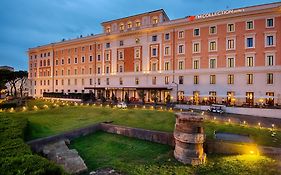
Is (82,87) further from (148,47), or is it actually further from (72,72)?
(148,47)

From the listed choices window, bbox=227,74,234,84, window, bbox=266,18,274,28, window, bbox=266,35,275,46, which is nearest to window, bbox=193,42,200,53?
window, bbox=227,74,234,84

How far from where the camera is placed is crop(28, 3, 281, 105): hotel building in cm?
3350

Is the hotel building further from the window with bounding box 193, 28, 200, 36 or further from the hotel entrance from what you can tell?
the window with bounding box 193, 28, 200, 36

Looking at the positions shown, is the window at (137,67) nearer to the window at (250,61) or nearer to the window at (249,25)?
the window at (250,61)

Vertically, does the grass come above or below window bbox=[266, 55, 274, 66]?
below

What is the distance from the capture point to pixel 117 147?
13.7 metres

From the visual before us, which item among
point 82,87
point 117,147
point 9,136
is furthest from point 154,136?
point 82,87

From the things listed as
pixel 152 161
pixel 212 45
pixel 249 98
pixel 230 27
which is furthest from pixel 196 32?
pixel 152 161

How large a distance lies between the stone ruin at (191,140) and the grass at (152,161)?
46 centimetres

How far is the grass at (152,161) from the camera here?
10367mm

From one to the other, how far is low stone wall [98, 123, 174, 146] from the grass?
455 millimetres

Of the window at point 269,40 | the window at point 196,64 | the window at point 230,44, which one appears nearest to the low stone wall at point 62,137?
the window at point 196,64

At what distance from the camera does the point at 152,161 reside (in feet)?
37.5

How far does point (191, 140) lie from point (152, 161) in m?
2.66
